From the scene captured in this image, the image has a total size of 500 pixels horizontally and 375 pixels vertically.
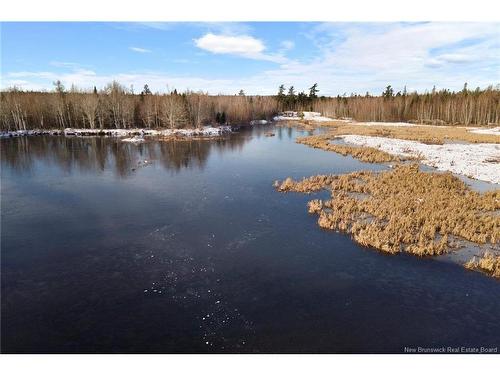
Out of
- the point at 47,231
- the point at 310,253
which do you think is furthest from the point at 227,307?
the point at 47,231

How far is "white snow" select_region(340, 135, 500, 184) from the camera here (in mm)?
32000

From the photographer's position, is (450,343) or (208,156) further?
(208,156)

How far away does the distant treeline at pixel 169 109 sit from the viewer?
242 ft

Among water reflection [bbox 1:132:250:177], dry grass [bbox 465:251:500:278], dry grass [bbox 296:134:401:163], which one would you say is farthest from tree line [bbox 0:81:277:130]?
dry grass [bbox 465:251:500:278]

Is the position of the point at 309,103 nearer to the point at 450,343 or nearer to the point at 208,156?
the point at 208,156

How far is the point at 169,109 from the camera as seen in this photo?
74.5 metres

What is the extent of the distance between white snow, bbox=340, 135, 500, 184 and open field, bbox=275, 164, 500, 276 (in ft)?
20.3

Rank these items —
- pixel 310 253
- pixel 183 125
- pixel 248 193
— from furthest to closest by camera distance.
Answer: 1. pixel 183 125
2. pixel 248 193
3. pixel 310 253

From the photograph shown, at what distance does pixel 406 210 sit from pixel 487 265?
678 cm

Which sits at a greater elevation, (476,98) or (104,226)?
Answer: (476,98)

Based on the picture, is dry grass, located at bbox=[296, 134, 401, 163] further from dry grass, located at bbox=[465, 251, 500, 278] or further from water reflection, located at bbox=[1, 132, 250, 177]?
dry grass, located at bbox=[465, 251, 500, 278]

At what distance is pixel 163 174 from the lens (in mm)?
32219

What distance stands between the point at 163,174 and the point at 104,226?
45.4 feet

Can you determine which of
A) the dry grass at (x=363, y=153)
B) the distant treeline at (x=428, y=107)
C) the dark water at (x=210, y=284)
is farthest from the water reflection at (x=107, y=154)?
the distant treeline at (x=428, y=107)
